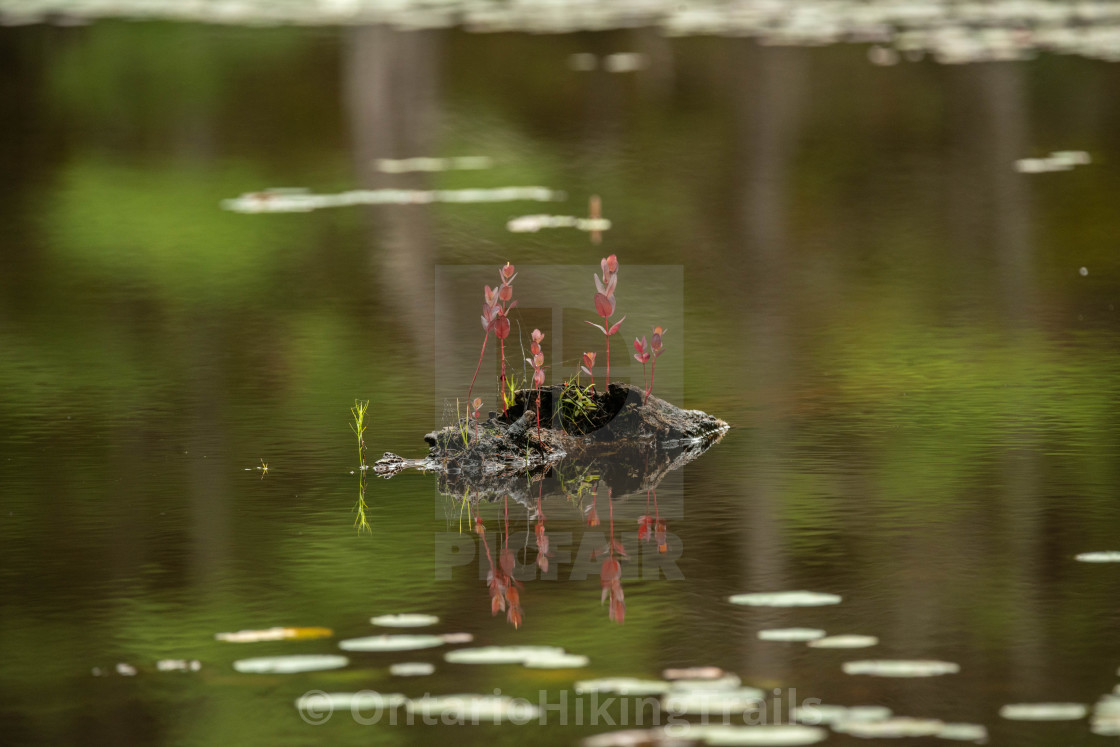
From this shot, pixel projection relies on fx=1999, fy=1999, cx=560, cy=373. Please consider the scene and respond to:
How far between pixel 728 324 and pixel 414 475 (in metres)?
2.57

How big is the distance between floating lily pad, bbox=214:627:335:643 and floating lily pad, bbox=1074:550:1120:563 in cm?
194

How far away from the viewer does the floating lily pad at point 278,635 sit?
4633mm

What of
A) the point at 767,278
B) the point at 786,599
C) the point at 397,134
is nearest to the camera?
the point at 786,599

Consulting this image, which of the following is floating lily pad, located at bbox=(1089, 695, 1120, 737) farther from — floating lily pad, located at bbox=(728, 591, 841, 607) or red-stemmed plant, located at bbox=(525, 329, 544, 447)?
red-stemmed plant, located at bbox=(525, 329, 544, 447)

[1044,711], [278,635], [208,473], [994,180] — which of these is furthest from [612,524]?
[994,180]

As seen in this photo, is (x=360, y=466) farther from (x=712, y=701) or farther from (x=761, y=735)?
(x=761, y=735)

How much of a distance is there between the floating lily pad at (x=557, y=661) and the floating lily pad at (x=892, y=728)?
0.65 meters

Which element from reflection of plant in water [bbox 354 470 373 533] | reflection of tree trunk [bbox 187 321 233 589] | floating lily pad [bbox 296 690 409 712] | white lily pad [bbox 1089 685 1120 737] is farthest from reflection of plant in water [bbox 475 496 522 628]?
white lily pad [bbox 1089 685 1120 737]

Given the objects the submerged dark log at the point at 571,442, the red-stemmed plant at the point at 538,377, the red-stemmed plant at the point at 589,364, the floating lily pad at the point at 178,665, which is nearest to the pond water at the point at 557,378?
the floating lily pad at the point at 178,665

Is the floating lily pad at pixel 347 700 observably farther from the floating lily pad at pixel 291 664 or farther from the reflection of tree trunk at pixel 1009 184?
the reflection of tree trunk at pixel 1009 184

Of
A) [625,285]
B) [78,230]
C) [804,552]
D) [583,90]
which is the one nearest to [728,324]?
[625,285]

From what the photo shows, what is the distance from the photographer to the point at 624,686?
428 centimetres

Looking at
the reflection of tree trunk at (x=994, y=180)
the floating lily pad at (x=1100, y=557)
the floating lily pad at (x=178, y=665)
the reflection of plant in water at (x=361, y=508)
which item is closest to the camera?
the floating lily pad at (x=178, y=665)

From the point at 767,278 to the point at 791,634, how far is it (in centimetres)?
497
